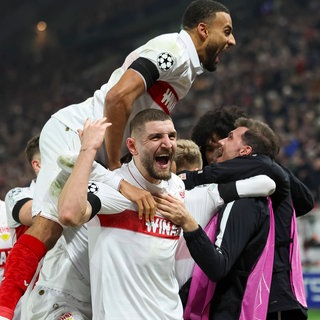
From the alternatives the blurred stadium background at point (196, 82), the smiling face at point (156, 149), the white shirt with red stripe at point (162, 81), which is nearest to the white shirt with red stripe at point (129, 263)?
the smiling face at point (156, 149)

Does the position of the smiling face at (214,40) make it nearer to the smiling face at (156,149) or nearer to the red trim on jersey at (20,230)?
the smiling face at (156,149)

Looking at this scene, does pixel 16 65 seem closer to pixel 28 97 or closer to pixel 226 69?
pixel 28 97

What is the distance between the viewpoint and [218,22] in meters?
4.93

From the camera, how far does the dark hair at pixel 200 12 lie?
4934 mm

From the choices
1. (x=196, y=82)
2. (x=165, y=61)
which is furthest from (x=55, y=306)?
(x=196, y=82)

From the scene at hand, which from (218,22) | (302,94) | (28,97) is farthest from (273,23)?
(218,22)

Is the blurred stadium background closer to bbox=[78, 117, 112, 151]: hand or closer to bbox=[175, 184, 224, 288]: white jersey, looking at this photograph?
bbox=[175, 184, 224, 288]: white jersey

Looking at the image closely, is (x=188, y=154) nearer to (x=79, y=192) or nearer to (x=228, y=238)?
(x=228, y=238)

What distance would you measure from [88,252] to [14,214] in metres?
0.73

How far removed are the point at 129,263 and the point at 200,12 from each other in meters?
1.71

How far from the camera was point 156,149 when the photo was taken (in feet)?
13.9

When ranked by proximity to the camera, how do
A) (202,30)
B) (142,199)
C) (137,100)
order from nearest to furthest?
1. (142,199)
2. (137,100)
3. (202,30)

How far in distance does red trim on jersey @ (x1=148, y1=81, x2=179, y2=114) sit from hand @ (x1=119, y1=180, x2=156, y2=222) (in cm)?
79

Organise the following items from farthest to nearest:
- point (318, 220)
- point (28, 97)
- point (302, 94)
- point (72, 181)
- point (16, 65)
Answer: point (16, 65) < point (28, 97) < point (302, 94) < point (318, 220) < point (72, 181)
